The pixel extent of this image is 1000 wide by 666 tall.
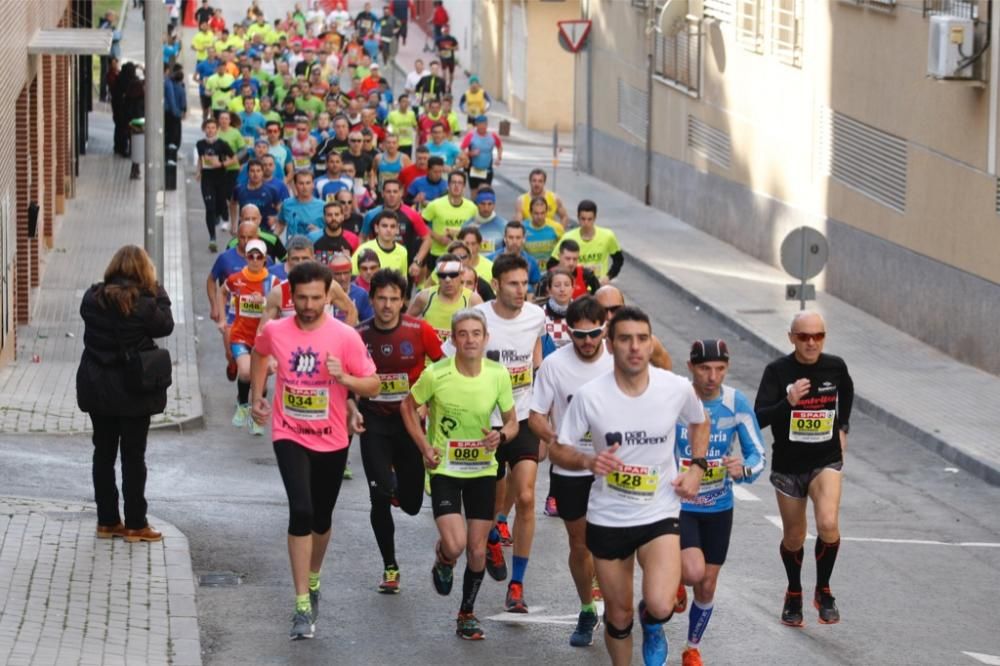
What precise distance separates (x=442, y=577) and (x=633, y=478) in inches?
86.1

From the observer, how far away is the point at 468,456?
11594 millimetres

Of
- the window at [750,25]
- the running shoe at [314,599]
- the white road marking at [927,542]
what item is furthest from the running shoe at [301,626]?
→ the window at [750,25]

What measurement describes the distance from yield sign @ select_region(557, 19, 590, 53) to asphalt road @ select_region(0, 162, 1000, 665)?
72.4 feet

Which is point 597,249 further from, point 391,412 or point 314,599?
point 314,599

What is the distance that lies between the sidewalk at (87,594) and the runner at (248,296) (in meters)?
3.52

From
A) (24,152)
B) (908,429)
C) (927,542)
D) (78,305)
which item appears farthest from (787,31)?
(927,542)

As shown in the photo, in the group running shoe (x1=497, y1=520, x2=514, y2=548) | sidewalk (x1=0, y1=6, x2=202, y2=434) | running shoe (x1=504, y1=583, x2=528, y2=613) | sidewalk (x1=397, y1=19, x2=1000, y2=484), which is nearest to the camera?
running shoe (x1=504, y1=583, x2=528, y2=613)

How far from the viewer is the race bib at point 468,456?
11.6m

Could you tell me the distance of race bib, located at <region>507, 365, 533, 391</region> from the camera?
13008 millimetres

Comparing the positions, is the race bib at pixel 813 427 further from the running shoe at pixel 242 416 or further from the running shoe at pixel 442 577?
the running shoe at pixel 242 416

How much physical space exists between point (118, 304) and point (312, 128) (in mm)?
26380

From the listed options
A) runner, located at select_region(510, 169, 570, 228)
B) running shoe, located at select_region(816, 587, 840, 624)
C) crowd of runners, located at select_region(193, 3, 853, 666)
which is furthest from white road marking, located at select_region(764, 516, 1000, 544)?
runner, located at select_region(510, 169, 570, 228)

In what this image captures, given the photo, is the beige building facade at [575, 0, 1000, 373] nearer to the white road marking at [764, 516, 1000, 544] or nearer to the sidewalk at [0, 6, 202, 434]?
the white road marking at [764, 516, 1000, 544]

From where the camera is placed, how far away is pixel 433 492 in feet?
38.2
